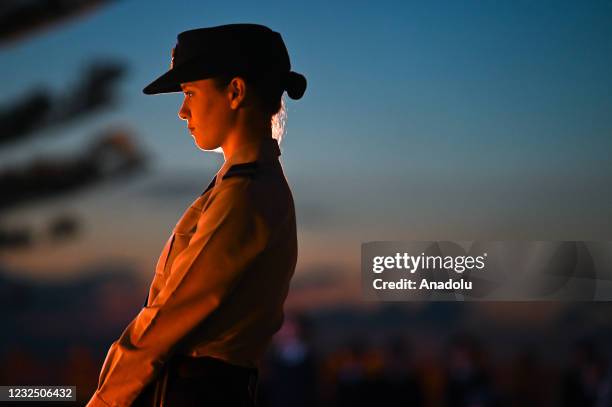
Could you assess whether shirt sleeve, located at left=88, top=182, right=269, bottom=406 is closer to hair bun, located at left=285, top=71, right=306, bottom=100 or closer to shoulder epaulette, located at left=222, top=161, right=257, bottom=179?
shoulder epaulette, located at left=222, top=161, right=257, bottom=179

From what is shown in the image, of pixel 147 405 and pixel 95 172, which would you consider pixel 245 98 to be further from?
pixel 95 172

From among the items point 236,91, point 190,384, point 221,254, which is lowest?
point 190,384

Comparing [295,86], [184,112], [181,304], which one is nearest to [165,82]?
[184,112]

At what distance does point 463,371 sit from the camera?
15.6 feet

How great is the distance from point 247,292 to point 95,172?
4.70 metres

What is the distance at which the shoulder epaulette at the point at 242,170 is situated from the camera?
946 millimetres

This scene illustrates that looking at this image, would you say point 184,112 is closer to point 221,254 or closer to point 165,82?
point 165,82

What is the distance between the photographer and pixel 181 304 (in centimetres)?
88

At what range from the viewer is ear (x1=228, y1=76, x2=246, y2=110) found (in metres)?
1.00

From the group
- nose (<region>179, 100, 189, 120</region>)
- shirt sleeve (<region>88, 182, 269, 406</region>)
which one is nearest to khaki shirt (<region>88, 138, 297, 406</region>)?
shirt sleeve (<region>88, 182, 269, 406</region>)

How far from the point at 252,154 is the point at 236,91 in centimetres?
8

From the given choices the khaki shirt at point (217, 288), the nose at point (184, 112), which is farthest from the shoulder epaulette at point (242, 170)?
the nose at point (184, 112)

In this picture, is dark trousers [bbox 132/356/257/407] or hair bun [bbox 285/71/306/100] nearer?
dark trousers [bbox 132/356/257/407]

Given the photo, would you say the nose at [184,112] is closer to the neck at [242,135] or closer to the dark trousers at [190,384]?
the neck at [242,135]
